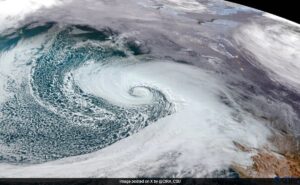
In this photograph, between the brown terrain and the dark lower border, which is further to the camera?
the brown terrain

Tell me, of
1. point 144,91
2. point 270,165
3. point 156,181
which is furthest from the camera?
point 144,91

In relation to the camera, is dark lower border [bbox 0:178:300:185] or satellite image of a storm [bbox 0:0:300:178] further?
satellite image of a storm [bbox 0:0:300:178]

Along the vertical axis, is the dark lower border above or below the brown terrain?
above

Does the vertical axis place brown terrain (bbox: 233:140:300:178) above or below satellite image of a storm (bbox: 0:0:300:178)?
below

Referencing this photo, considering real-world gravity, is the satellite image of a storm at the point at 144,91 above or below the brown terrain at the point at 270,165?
above

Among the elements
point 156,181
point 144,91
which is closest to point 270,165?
point 156,181

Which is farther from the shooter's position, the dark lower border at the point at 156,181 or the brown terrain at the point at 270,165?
the brown terrain at the point at 270,165

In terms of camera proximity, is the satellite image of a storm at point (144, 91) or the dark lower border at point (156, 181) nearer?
the dark lower border at point (156, 181)

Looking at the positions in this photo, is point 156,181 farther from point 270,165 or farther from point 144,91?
point 144,91

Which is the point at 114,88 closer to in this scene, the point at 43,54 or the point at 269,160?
the point at 43,54
